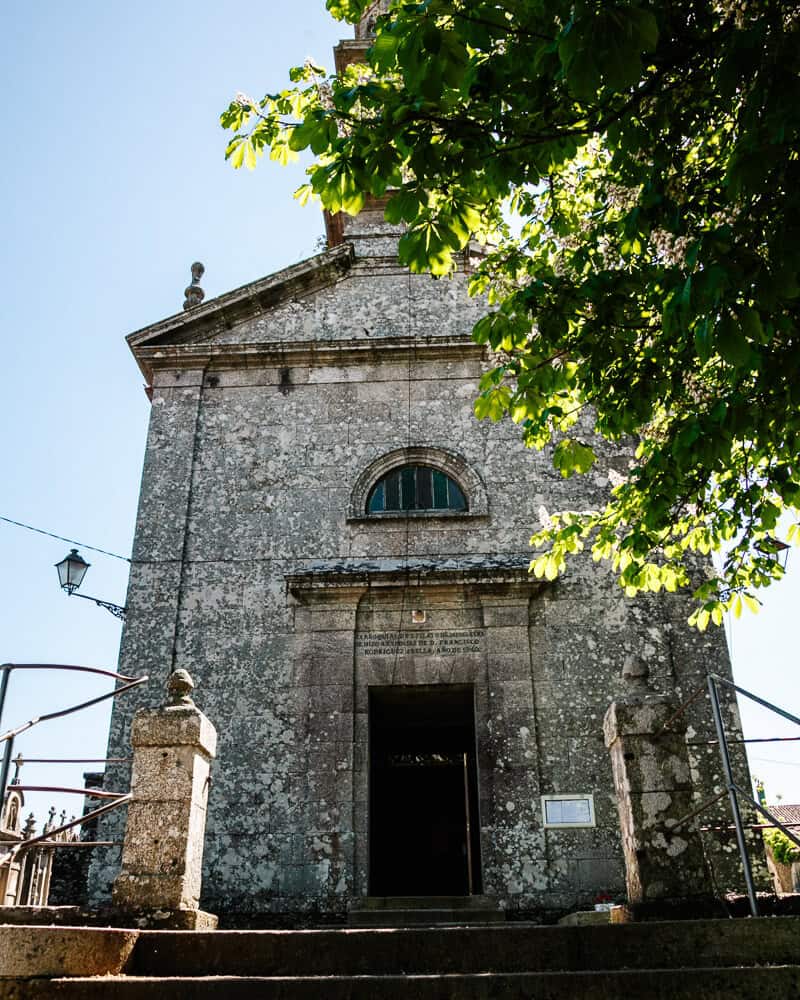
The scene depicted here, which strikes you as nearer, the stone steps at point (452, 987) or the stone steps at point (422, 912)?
the stone steps at point (452, 987)

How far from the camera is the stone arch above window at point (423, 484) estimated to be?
35.4ft

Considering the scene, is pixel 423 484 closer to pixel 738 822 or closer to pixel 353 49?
pixel 738 822

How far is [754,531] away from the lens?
22.6 feet

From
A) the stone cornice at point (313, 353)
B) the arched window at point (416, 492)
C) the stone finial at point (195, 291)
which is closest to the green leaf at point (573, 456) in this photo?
the arched window at point (416, 492)

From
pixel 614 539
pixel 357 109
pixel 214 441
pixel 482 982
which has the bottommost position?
pixel 482 982

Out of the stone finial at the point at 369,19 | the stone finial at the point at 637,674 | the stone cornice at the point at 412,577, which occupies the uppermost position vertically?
the stone finial at the point at 369,19

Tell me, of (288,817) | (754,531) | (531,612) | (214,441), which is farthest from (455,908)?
(214,441)

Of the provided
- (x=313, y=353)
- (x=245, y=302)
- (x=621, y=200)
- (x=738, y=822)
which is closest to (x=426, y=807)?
(x=313, y=353)

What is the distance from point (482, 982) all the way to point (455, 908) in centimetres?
472

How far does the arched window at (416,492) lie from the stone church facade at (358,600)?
29mm

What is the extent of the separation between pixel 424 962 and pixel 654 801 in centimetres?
222

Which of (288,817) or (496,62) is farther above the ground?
(496,62)

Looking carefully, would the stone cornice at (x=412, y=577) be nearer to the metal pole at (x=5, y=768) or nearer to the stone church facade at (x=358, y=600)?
the stone church facade at (x=358, y=600)

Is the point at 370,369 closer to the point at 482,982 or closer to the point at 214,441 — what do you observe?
the point at 214,441
